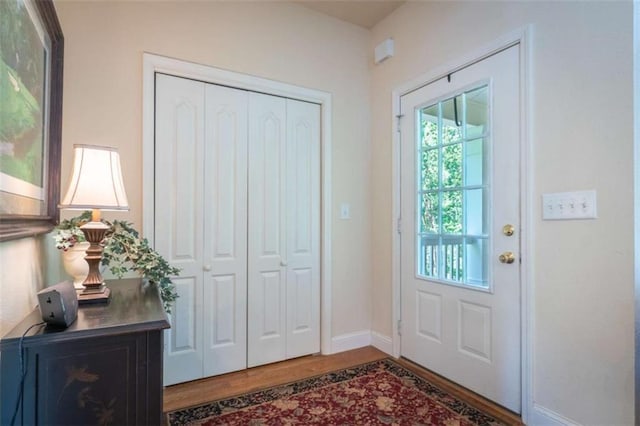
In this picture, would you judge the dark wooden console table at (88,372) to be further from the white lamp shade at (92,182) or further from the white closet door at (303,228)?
the white closet door at (303,228)

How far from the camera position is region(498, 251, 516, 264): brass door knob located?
188 cm

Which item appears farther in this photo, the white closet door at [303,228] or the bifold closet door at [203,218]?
the white closet door at [303,228]

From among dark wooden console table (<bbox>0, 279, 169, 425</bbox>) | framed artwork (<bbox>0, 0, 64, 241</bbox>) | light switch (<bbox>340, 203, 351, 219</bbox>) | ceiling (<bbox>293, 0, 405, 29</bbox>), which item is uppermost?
ceiling (<bbox>293, 0, 405, 29</bbox>)

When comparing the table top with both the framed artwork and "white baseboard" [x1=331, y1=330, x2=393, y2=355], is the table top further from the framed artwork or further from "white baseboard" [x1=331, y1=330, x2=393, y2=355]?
"white baseboard" [x1=331, y1=330, x2=393, y2=355]

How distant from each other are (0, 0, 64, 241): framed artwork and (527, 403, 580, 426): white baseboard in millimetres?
2340

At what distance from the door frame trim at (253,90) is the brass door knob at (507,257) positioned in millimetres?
1262

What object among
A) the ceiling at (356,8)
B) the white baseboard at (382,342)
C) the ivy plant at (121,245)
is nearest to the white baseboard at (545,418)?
the white baseboard at (382,342)

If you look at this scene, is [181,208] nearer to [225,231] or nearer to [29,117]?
[225,231]

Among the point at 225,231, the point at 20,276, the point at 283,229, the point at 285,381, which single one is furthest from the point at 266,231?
the point at 20,276

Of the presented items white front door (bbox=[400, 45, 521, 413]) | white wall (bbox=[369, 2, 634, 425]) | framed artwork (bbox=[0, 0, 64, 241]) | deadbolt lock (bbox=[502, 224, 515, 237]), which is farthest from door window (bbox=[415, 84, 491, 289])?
framed artwork (bbox=[0, 0, 64, 241])

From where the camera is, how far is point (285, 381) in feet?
7.39

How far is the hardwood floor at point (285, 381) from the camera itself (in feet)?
6.47

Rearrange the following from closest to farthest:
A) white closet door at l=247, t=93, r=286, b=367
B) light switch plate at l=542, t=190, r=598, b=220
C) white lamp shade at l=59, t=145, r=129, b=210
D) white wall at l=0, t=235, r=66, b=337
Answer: white wall at l=0, t=235, r=66, b=337
white lamp shade at l=59, t=145, r=129, b=210
light switch plate at l=542, t=190, r=598, b=220
white closet door at l=247, t=93, r=286, b=367

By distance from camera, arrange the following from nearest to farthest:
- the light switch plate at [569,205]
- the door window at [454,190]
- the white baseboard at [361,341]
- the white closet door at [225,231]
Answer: the light switch plate at [569,205] → the door window at [454,190] → the white closet door at [225,231] → the white baseboard at [361,341]
